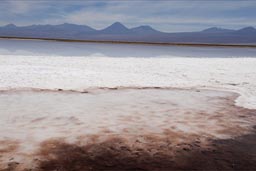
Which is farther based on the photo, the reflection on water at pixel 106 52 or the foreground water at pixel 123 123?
the reflection on water at pixel 106 52

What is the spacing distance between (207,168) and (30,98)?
6.45 meters

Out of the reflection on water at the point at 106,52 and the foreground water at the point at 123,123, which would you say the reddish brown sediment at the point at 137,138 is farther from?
the reflection on water at the point at 106,52

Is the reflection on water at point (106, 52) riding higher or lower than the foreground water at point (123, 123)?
lower

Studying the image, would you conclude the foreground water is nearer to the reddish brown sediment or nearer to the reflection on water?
the reddish brown sediment

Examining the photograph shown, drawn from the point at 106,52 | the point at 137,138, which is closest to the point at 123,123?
the point at 137,138

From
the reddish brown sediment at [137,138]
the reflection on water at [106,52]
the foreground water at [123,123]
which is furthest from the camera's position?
the reflection on water at [106,52]

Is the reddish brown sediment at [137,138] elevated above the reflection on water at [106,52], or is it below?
above

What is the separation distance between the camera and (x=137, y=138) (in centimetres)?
644

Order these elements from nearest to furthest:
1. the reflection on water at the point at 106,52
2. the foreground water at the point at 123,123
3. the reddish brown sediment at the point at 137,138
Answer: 1. the reddish brown sediment at the point at 137,138
2. the foreground water at the point at 123,123
3. the reflection on water at the point at 106,52

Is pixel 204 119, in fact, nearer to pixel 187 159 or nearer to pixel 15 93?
pixel 187 159

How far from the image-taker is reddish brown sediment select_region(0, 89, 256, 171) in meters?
5.19

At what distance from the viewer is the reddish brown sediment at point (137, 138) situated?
5.19 metres

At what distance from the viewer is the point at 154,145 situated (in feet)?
19.9

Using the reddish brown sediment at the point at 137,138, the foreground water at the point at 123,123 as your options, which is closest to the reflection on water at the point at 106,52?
the foreground water at the point at 123,123
